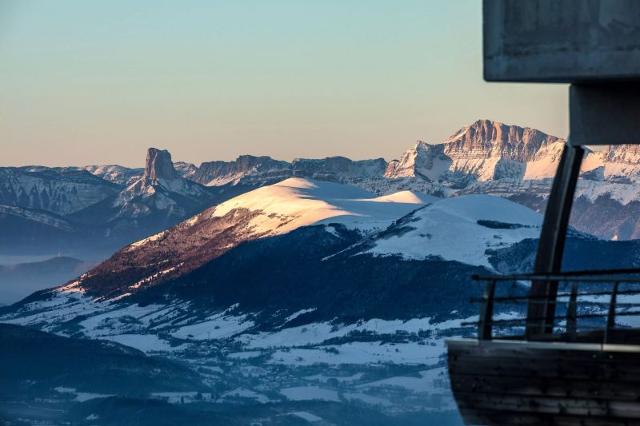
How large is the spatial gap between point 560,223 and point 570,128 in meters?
1.90

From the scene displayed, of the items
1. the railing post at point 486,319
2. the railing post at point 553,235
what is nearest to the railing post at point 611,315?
the railing post at point 553,235

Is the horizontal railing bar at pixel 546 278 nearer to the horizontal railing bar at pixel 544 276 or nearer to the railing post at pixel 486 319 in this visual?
the horizontal railing bar at pixel 544 276

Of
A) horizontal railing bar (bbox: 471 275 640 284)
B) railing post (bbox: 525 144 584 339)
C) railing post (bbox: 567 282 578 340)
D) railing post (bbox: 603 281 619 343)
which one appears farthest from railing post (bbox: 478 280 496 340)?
railing post (bbox: 603 281 619 343)

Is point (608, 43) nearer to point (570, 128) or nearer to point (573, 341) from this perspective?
point (570, 128)

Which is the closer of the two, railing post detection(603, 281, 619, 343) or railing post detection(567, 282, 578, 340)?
railing post detection(603, 281, 619, 343)

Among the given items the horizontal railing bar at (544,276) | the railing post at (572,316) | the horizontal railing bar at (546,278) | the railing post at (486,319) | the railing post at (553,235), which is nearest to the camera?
the horizontal railing bar at (546,278)

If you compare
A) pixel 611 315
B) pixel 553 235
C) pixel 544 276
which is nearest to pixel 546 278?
pixel 544 276

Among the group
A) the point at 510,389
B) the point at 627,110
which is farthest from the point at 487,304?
the point at 627,110

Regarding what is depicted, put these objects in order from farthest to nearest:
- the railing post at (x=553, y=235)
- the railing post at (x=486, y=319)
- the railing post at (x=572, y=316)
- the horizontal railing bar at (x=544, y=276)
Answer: the railing post at (x=553, y=235) < the railing post at (x=572, y=316) < the railing post at (x=486, y=319) < the horizontal railing bar at (x=544, y=276)

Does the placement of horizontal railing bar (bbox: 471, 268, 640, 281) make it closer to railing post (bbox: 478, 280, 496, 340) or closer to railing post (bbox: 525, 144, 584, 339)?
railing post (bbox: 478, 280, 496, 340)

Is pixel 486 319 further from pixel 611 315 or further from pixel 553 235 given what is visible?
pixel 553 235

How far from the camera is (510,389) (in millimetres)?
29125

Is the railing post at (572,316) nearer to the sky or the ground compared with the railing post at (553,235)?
nearer to the ground

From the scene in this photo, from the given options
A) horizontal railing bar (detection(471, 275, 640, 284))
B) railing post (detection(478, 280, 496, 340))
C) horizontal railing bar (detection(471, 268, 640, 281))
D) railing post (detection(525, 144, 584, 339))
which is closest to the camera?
horizontal railing bar (detection(471, 275, 640, 284))
